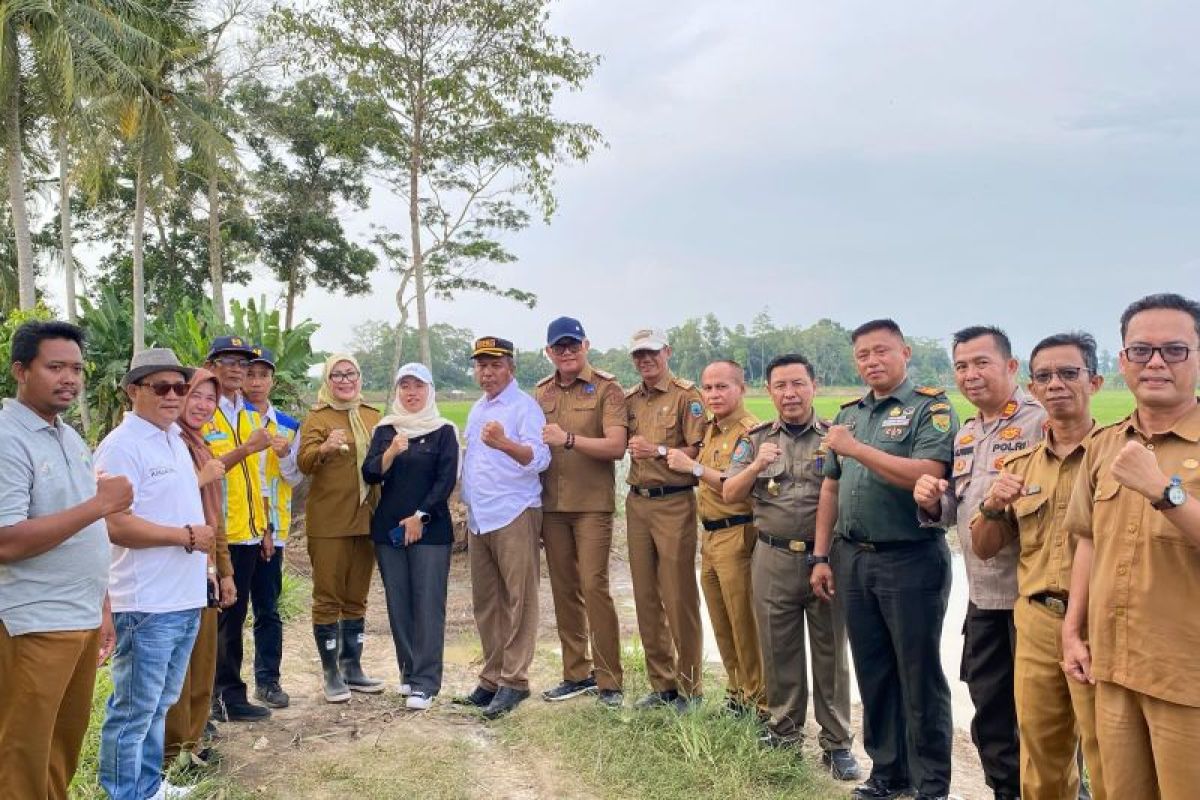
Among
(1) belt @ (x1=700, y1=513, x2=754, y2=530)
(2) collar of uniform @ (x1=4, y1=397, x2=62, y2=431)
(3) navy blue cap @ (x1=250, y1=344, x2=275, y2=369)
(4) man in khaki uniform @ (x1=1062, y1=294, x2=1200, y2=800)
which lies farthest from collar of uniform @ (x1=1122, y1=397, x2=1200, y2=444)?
(3) navy blue cap @ (x1=250, y1=344, x2=275, y2=369)


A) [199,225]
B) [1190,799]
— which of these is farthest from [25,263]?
[1190,799]

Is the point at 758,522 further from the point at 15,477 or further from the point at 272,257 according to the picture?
the point at 272,257

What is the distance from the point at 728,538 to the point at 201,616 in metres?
2.46

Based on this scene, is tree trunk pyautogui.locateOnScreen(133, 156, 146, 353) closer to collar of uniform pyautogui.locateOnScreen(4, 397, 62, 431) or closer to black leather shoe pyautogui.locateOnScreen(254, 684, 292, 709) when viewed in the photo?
black leather shoe pyautogui.locateOnScreen(254, 684, 292, 709)

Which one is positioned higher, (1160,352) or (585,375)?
(585,375)

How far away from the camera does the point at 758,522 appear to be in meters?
4.14

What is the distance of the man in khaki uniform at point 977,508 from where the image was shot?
327cm

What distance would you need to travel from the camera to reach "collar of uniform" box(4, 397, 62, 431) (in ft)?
8.95

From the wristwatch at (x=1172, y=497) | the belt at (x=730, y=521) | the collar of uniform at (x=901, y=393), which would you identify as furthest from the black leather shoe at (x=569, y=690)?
the wristwatch at (x=1172, y=497)

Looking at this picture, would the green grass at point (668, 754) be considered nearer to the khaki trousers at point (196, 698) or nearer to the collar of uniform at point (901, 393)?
the khaki trousers at point (196, 698)

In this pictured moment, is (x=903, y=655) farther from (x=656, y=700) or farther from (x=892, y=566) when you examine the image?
(x=656, y=700)

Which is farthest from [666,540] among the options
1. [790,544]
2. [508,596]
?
[508,596]

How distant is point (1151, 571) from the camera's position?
7.77ft

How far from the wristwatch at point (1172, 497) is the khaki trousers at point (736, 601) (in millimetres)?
2267
